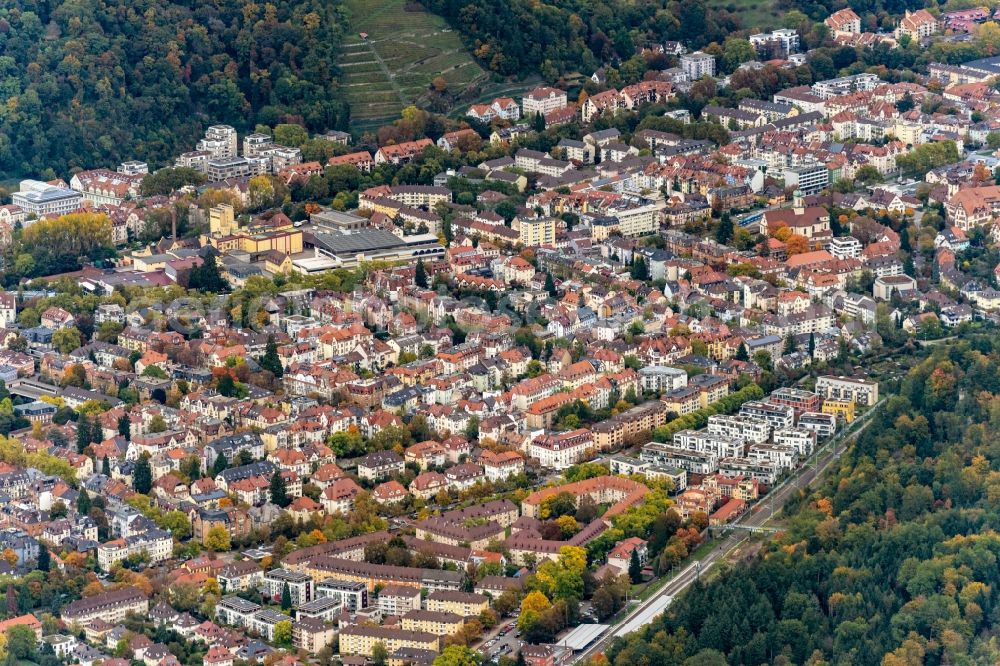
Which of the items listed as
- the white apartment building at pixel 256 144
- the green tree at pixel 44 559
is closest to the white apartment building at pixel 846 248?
the white apartment building at pixel 256 144

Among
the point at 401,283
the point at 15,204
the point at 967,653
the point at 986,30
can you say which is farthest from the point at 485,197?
the point at 967,653

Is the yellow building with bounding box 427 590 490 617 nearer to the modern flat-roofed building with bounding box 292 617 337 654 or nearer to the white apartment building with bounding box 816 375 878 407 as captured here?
the modern flat-roofed building with bounding box 292 617 337 654

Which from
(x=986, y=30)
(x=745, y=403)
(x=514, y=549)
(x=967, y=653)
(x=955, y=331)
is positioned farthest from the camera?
(x=986, y=30)

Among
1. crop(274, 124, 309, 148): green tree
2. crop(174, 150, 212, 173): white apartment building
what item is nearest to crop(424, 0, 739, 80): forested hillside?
crop(274, 124, 309, 148): green tree

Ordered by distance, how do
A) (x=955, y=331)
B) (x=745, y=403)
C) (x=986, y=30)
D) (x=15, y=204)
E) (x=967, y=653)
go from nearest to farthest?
1. (x=967, y=653)
2. (x=745, y=403)
3. (x=955, y=331)
4. (x=15, y=204)
5. (x=986, y=30)

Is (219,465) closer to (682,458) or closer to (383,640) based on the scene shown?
(383,640)

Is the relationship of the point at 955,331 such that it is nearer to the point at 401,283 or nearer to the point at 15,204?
the point at 401,283
